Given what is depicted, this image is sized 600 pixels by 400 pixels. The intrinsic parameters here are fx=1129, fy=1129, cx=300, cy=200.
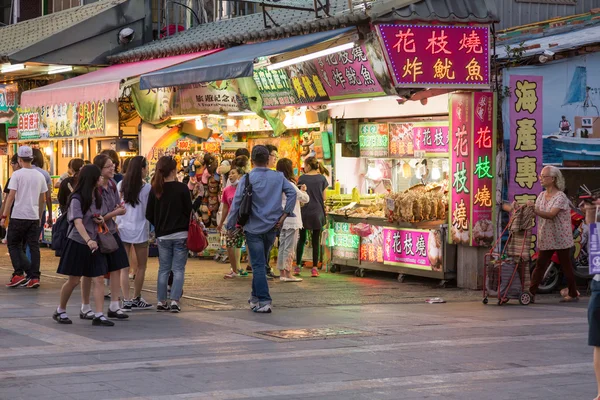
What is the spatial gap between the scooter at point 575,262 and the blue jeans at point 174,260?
4912 mm

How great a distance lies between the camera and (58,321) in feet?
36.9

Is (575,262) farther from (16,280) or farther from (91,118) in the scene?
(91,118)

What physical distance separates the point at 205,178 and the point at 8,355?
9385 mm

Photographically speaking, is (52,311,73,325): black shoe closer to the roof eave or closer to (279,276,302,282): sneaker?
(279,276,302,282): sneaker

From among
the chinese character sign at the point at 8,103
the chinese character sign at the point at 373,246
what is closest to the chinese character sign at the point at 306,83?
the chinese character sign at the point at 373,246

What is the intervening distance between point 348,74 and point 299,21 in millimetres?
2412

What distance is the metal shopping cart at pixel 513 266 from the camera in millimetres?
13492

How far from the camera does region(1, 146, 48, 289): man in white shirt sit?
14.7 meters

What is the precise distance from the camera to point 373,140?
1766 cm

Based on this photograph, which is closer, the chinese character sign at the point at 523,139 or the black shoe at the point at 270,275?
the chinese character sign at the point at 523,139

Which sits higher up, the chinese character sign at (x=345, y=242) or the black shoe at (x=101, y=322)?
the chinese character sign at (x=345, y=242)

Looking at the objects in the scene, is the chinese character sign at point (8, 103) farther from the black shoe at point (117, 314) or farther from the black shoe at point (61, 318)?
the black shoe at point (61, 318)

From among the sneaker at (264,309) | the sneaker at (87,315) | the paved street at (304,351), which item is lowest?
the paved street at (304,351)

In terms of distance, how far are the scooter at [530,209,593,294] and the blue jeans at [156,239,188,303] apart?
193 inches
